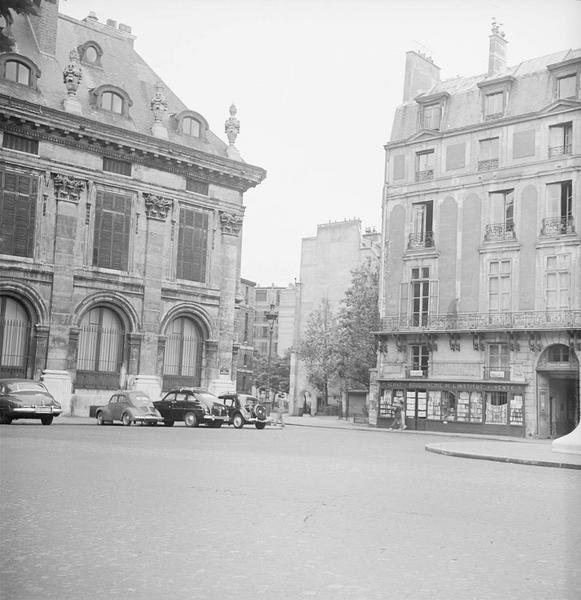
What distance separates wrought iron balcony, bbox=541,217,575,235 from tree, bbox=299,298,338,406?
63.9 feet

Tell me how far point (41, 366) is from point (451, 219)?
20.8 metres

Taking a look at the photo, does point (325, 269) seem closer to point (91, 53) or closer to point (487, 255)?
point (487, 255)

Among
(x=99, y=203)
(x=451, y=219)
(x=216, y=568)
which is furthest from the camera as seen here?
(x=451, y=219)

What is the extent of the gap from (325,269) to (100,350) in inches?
1547

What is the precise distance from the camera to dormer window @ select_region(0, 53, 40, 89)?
116 ft

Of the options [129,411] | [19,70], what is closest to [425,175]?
[19,70]

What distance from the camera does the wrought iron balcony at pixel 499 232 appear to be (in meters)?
39.3

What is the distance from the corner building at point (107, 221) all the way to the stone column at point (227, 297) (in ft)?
0.23

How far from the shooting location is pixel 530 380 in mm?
37344

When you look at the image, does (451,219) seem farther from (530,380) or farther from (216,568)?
(216,568)

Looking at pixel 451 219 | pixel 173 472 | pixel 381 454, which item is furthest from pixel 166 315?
pixel 173 472

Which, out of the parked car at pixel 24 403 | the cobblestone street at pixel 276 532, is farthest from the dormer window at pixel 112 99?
the cobblestone street at pixel 276 532

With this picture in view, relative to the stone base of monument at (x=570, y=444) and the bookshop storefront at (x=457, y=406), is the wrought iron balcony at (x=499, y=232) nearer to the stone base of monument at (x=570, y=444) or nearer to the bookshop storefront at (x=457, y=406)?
the bookshop storefront at (x=457, y=406)

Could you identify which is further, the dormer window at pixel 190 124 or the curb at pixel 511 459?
the dormer window at pixel 190 124
